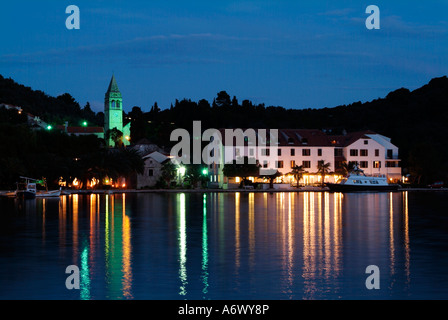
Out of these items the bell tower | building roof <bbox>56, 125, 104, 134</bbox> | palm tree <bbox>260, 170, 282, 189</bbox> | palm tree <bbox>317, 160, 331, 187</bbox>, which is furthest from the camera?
the bell tower

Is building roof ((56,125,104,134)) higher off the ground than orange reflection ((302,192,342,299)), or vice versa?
building roof ((56,125,104,134))

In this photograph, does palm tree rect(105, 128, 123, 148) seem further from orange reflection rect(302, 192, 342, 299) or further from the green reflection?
the green reflection

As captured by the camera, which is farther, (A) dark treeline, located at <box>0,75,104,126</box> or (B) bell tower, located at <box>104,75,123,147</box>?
(A) dark treeline, located at <box>0,75,104,126</box>

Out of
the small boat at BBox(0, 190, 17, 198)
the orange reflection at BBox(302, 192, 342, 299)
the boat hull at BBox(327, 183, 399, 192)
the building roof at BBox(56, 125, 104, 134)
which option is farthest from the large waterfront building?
the orange reflection at BBox(302, 192, 342, 299)

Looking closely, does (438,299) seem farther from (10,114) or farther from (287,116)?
(287,116)

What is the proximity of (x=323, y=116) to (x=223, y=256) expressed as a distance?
480 ft

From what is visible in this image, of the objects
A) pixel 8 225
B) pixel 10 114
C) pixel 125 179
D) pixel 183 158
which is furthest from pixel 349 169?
pixel 8 225

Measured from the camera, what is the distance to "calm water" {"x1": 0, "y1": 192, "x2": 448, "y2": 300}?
61.8ft

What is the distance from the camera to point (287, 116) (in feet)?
522

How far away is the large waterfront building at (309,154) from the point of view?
95.3 m

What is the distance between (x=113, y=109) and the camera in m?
137

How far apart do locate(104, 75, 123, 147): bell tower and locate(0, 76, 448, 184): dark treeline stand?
3.60 metres

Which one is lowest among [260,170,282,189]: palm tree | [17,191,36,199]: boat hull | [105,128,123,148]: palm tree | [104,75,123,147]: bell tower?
[17,191,36,199]: boat hull

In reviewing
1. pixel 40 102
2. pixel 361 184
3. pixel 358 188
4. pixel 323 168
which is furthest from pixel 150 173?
pixel 40 102
